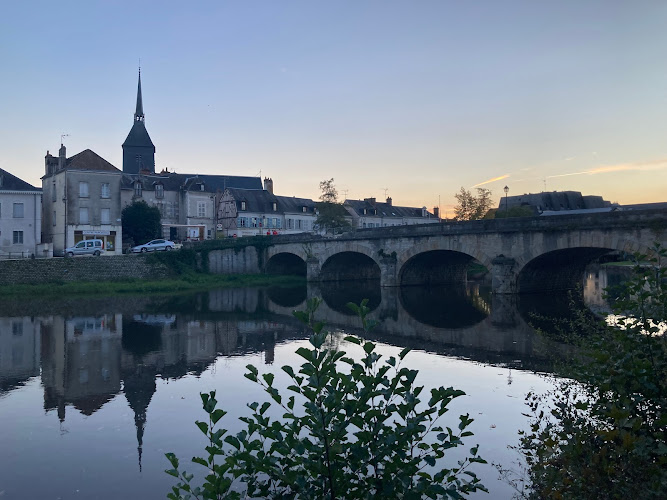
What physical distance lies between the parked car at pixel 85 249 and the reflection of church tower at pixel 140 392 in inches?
1146

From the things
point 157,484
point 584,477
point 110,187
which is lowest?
point 157,484

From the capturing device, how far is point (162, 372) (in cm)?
1260

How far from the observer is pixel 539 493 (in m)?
5.94

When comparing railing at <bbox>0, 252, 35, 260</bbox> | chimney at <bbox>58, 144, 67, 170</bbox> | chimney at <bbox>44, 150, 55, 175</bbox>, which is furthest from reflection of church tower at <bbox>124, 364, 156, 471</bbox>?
chimney at <bbox>44, 150, 55, 175</bbox>

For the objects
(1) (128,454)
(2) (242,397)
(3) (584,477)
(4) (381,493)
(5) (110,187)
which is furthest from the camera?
(5) (110,187)

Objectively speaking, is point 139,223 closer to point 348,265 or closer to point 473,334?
point 348,265

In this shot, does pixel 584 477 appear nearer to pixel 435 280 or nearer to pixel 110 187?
pixel 435 280

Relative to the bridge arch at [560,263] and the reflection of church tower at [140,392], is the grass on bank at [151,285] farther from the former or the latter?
the reflection of church tower at [140,392]

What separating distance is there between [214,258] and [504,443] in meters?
38.9

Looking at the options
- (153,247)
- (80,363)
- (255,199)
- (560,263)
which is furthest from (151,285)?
(255,199)

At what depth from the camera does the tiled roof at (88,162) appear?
4278 cm

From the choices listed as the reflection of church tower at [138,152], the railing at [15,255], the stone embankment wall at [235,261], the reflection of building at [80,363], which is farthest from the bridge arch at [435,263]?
the reflection of church tower at [138,152]

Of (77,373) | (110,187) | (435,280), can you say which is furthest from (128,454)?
(110,187)

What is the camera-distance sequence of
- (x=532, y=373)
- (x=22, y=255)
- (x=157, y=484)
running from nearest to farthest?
(x=157, y=484) → (x=532, y=373) → (x=22, y=255)
